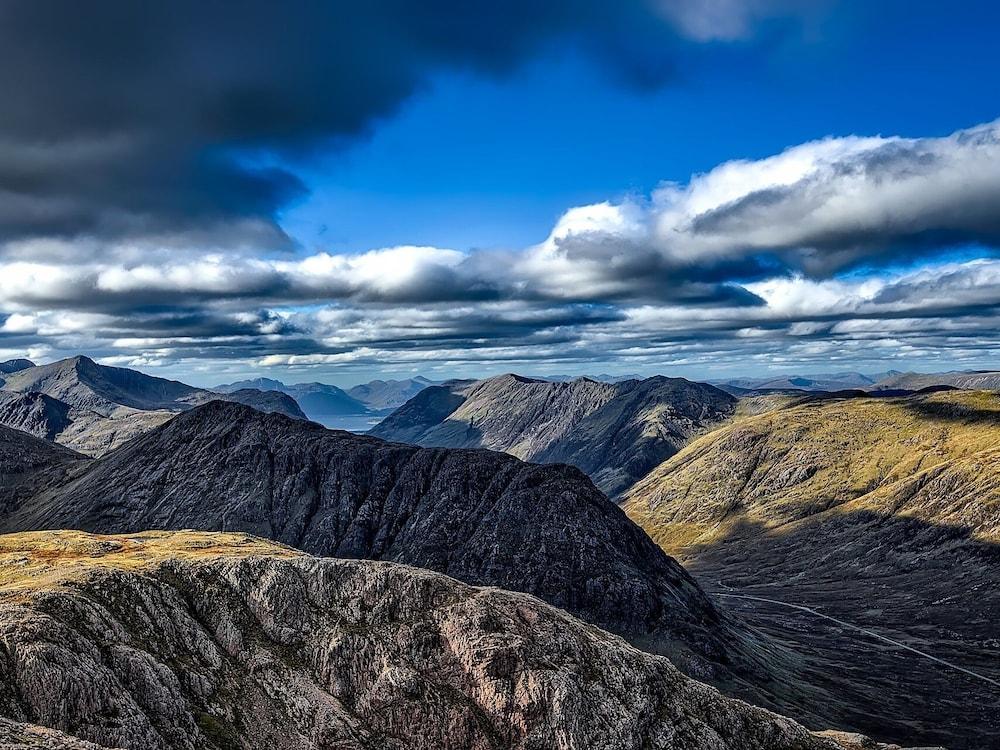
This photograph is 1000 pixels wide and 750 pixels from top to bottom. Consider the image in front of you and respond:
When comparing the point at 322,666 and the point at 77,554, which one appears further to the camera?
the point at 77,554

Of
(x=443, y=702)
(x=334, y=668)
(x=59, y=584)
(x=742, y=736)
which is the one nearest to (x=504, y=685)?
(x=443, y=702)

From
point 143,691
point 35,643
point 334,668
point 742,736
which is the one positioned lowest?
point 742,736

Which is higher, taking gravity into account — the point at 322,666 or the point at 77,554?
the point at 77,554

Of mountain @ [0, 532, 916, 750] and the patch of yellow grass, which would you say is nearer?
mountain @ [0, 532, 916, 750]

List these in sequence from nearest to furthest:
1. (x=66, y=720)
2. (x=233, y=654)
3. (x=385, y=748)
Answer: (x=66, y=720) → (x=385, y=748) → (x=233, y=654)

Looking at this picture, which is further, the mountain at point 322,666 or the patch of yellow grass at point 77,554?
the patch of yellow grass at point 77,554

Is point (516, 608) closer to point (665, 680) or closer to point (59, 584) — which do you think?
point (665, 680)

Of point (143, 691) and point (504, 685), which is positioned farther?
point (504, 685)

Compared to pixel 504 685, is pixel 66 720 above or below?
above
